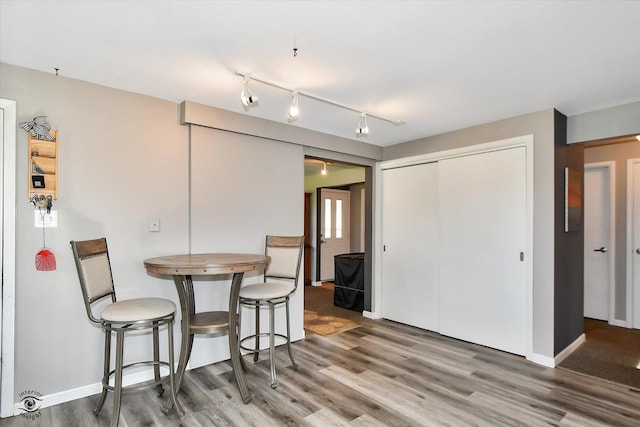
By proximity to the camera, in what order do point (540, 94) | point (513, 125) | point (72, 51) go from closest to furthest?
1. point (72, 51)
2. point (540, 94)
3. point (513, 125)

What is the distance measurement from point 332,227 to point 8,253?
560cm

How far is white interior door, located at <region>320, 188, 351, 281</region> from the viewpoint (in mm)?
7203

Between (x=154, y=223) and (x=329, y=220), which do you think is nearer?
(x=154, y=223)

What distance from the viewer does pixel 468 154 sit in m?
3.72

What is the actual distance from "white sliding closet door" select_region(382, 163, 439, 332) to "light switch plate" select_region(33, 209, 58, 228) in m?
3.50

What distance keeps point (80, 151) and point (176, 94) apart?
84 cm

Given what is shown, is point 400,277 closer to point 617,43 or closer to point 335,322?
point 335,322

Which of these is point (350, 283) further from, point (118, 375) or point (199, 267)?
point (118, 375)

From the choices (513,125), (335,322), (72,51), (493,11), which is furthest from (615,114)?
(72,51)

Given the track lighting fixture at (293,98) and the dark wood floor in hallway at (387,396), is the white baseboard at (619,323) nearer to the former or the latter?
the dark wood floor in hallway at (387,396)

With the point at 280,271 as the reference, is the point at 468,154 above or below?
above

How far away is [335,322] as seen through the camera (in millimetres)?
4438

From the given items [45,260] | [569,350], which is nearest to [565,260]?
[569,350]

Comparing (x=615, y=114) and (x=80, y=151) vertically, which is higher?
(x=615, y=114)
